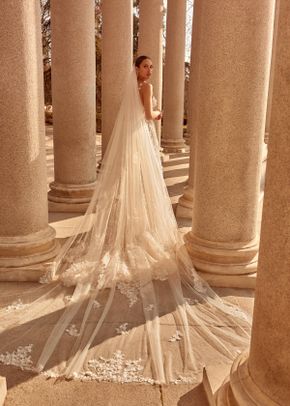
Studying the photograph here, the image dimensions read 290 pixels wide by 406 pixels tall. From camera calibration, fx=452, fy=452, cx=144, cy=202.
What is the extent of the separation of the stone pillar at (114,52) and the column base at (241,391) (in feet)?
104

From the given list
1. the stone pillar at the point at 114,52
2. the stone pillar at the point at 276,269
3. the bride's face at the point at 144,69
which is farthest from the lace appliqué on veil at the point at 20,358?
the stone pillar at the point at 114,52

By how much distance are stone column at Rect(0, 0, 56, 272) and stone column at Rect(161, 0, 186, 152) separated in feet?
146

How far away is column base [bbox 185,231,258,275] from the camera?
20781 millimetres

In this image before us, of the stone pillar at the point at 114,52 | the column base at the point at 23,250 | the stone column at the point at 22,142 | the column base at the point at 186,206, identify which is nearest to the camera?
the stone column at the point at 22,142

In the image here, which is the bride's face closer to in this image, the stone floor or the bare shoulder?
the bare shoulder

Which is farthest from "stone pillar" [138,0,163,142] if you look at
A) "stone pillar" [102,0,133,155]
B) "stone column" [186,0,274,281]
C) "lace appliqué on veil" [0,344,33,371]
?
"lace appliqué on veil" [0,344,33,371]

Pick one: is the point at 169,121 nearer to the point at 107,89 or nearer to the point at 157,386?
the point at 107,89

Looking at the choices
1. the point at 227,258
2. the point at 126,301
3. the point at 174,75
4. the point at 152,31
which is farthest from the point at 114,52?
the point at 126,301

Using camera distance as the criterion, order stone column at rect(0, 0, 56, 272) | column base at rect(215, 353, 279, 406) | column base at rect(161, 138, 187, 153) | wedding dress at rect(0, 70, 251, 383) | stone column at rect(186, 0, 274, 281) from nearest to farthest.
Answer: column base at rect(215, 353, 279, 406), wedding dress at rect(0, 70, 251, 383), stone column at rect(186, 0, 274, 281), stone column at rect(0, 0, 56, 272), column base at rect(161, 138, 187, 153)

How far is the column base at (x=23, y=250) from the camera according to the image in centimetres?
2095

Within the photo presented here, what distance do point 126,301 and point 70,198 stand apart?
49.0ft

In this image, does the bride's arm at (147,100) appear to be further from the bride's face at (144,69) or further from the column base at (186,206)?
the column base at (186,206)

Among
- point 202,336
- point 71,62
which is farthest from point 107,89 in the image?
point 202,336

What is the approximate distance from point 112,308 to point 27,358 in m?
4.42
